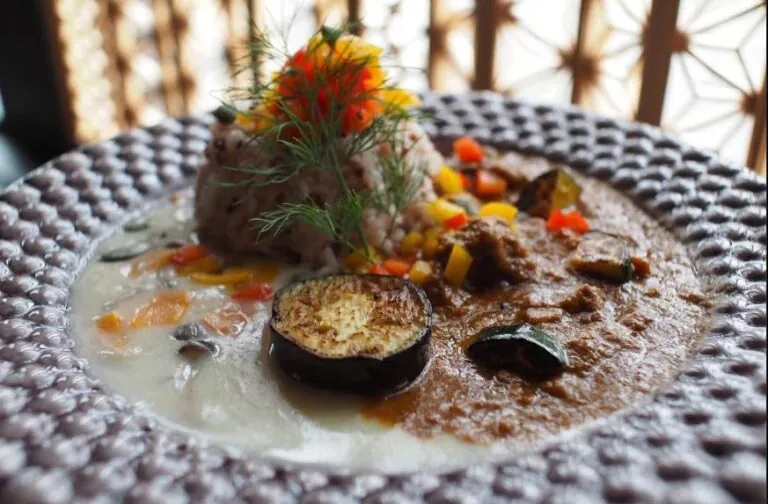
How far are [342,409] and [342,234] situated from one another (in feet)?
2.01

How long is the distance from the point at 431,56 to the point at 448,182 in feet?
4.64

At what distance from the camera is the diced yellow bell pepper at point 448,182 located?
8.22 feet

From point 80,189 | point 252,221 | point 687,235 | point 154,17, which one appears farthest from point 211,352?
point 154,17

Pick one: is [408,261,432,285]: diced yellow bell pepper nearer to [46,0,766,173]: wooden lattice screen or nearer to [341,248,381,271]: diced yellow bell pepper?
[341,248,381,271]: diced yellow bell pepper

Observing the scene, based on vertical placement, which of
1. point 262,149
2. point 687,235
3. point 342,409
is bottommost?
point 342,409

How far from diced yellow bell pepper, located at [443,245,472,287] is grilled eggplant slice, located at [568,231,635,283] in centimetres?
28

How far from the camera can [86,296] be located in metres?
2.10

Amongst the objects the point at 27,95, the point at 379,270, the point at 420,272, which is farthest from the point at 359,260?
the point at 27,95

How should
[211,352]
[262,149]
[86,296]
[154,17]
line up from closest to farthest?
[211,352] → [86,296] → [262,149] → [154,17]

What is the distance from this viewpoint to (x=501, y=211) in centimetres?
237

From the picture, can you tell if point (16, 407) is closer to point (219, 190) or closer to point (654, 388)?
point (219, 190)

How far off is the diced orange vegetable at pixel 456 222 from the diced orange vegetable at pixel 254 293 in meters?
0.54

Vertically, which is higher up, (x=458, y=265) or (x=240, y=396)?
(x=458, y=265)

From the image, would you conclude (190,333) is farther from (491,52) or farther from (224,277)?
(491,52)
